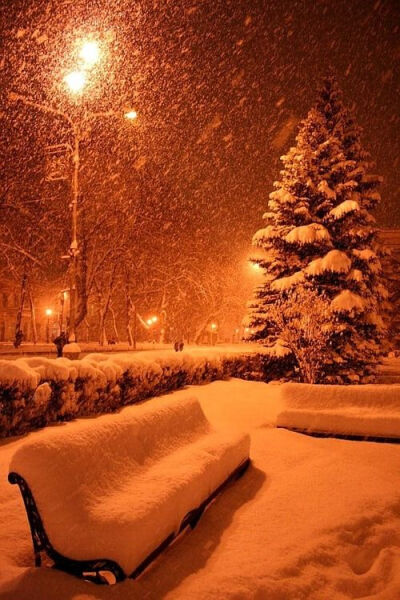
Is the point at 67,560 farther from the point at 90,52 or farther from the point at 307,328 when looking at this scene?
the point at 90,52

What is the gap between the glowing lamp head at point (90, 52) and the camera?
46.0 feet

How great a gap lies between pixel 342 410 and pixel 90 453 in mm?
6107

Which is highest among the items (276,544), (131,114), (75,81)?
(75,81)

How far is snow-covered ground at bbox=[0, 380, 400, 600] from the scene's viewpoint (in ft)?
10.5

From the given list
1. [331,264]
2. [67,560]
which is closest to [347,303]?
[331,264]

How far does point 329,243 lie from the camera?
19.0m

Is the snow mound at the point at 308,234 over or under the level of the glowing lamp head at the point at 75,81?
under

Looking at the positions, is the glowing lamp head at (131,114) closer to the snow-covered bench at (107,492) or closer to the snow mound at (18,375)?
the snow mound at (18,375)

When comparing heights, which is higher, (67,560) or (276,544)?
(67,560)

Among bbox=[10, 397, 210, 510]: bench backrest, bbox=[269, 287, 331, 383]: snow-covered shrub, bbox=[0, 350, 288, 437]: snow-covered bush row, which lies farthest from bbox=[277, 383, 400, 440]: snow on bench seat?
bbox=[269, 287, 331, 383]: snow-covered shrub

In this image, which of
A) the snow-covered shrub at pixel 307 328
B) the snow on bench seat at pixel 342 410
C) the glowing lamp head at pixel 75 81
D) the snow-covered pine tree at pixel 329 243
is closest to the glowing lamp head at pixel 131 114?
the glowing lamp head at pixel 75 81

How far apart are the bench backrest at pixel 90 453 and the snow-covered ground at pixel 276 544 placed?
576 millimetres

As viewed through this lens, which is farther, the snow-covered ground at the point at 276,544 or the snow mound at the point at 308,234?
the snow mound at the point at 308,234

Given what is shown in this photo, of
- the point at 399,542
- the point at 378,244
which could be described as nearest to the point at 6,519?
the point at 399,542
